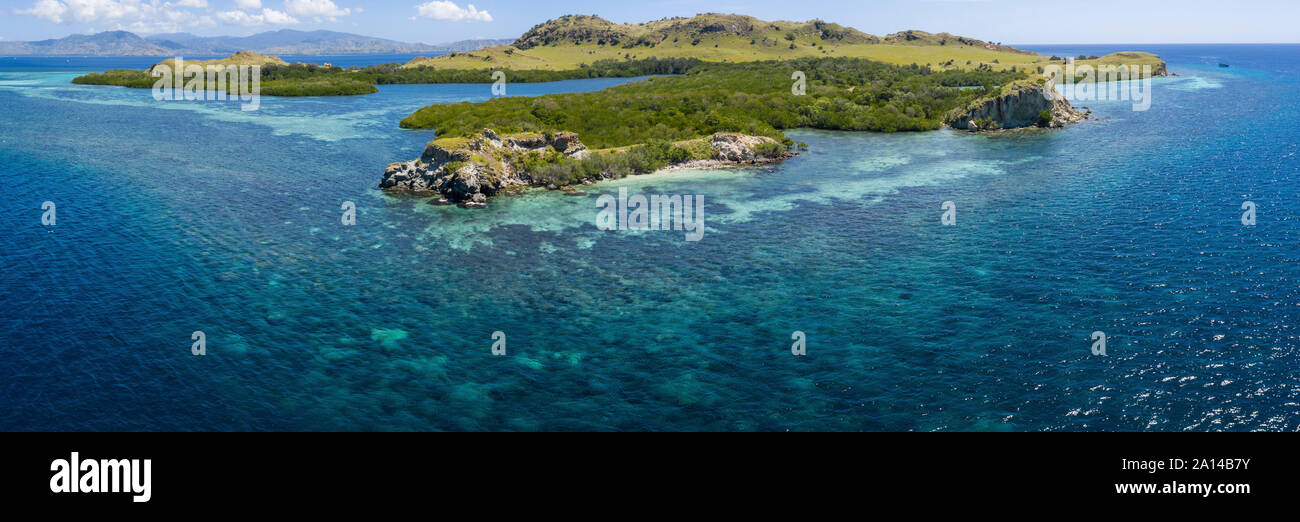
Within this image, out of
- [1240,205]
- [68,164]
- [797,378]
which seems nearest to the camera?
Answer: [797,378]

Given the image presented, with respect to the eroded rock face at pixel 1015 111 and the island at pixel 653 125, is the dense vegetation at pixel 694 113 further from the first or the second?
the eroded rock face at pixel 1015 111

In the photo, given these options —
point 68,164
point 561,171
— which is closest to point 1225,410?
point 561,171

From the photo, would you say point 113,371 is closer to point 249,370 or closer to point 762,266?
point 249,370

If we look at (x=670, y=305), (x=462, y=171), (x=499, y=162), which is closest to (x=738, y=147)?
(x=499, y=162)

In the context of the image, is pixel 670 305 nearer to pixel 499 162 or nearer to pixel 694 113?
pixel 499 162

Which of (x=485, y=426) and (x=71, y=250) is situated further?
(x=71, y=250)

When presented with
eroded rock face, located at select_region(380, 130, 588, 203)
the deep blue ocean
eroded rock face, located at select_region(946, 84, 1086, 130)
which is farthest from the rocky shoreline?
eroded rock face, located at select_region(946, 84, 1086, 130)

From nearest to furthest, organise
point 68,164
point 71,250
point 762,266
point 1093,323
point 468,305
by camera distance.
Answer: point 1093,323, point 468,305, point 762,266, point 71,250, point 68,164
